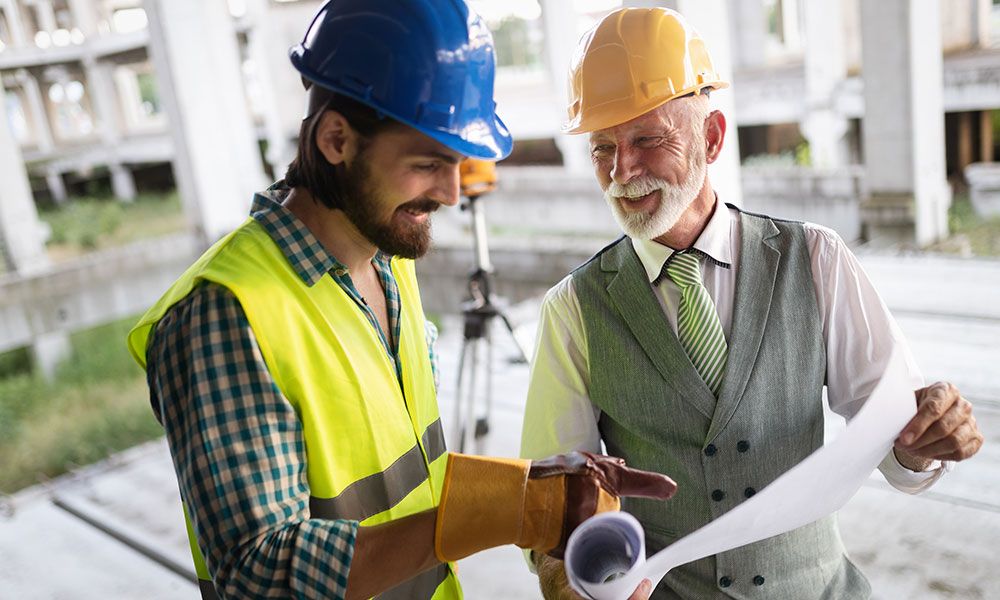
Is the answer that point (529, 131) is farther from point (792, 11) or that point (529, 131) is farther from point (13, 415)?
point (13, 415)

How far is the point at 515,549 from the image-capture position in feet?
10.4

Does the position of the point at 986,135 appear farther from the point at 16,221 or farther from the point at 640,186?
the point at 16,221

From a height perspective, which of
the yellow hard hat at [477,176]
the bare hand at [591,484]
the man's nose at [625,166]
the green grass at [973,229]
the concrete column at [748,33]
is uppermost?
the concrete column at [748,33]

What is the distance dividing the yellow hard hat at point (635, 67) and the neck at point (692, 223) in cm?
20

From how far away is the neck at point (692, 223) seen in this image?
5.06 feet

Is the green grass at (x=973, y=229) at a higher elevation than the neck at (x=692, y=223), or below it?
below

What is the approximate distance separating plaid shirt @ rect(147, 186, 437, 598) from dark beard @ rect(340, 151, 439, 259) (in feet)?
0.85

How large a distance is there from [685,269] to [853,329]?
0.31 m

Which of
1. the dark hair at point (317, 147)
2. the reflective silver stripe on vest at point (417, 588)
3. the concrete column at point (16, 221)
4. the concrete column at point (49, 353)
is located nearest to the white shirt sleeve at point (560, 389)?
the reflective silver stripe on vest at point (417, 588)

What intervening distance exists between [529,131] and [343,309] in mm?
16928

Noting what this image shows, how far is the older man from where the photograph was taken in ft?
4.60

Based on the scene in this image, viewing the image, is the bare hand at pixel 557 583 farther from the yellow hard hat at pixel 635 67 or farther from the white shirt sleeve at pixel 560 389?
the yellow hard hat at pixel 635 67

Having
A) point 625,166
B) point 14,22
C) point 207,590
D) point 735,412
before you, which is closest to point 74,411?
point 207,590

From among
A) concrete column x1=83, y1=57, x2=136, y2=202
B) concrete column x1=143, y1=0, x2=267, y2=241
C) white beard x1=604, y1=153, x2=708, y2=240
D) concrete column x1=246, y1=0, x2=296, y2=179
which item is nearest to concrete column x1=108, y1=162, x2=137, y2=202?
concrete column x1=83, y1=57, x2=136, y2=202
